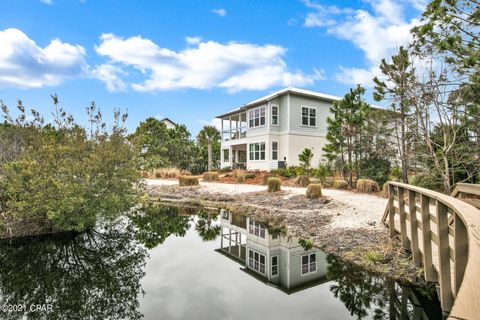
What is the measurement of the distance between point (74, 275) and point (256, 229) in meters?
5.48

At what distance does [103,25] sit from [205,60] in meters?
7.37

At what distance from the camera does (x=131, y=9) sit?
1417 cm

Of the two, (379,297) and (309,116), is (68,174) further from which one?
(309,116)

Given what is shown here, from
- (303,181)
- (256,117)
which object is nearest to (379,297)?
(303,181)

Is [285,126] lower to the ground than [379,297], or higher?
higher

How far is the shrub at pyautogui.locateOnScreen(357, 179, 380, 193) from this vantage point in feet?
45.1

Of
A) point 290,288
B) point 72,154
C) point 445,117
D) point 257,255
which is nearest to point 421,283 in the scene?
point 290,288

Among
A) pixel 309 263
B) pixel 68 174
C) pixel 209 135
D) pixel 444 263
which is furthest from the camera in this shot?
pixel 209 135

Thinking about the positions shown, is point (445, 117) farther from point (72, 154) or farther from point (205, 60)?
point (205, 60)

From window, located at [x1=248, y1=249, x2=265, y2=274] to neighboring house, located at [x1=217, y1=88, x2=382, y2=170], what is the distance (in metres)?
15.4

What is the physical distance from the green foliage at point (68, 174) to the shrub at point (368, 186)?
33.2 feet

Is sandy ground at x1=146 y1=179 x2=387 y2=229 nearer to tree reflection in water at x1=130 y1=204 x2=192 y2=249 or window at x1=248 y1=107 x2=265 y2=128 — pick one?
tree reflection in water at x1=130 y1=204 x2=192 y2=249

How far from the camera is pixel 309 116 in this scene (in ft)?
77.2

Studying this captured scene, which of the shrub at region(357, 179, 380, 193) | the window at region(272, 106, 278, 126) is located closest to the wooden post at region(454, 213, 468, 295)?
the shrub at region(357, 179, 380, 193)
